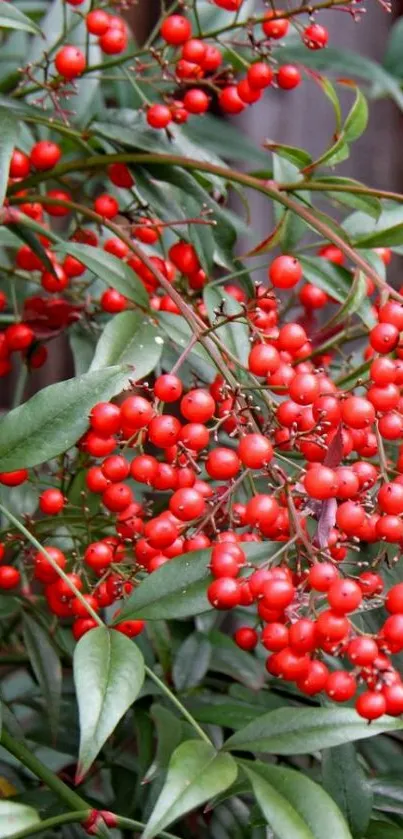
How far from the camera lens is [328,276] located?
0.95 meters

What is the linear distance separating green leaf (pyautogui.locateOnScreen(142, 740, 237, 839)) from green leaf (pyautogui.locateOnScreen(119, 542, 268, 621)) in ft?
0.26

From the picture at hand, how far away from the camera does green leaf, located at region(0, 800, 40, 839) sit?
61cm

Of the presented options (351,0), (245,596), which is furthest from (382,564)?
(351,0)

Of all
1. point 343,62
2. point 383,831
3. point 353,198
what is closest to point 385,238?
point 353,198

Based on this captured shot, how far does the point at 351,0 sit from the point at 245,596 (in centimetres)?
47

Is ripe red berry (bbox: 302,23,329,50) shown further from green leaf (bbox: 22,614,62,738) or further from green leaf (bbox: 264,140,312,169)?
green leaf (bbox: 22,614,62,738)

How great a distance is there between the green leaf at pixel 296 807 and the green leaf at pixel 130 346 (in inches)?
10.5

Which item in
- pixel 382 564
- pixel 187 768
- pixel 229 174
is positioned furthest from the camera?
pixel 229 174

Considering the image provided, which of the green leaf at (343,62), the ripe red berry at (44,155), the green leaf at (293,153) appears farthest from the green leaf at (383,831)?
the green leaf at (343,62)

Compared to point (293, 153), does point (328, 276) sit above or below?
below

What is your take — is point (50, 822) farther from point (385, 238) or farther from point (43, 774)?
point (385, 238)

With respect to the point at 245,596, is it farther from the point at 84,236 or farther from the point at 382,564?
the point at 84,236

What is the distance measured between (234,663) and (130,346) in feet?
1.30

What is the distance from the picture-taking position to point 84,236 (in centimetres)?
102
